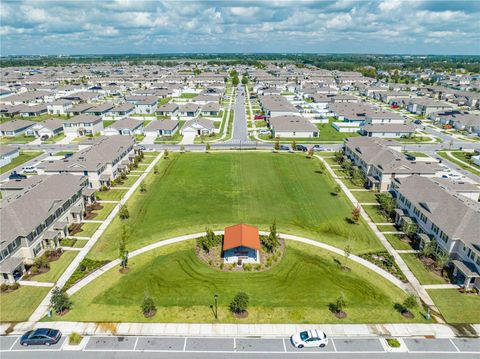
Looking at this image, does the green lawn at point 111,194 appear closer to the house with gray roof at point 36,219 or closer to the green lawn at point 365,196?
the house with gray roof at point 36,219

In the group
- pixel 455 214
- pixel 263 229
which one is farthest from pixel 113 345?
pixel 455 214

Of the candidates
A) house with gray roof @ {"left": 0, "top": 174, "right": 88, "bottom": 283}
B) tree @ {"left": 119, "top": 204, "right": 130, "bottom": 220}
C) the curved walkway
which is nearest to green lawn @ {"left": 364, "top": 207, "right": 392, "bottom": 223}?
the curved walkway

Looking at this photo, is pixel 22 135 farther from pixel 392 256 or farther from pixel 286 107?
pixel 392 256

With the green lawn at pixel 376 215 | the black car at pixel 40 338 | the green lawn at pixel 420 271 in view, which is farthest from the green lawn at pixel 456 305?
the black car at pixel 40 338

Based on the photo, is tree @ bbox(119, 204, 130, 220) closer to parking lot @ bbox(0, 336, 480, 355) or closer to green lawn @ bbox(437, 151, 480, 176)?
parking lot @ bbox(0, 336, 480, 355)

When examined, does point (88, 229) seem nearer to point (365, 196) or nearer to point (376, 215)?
point (376, 215)

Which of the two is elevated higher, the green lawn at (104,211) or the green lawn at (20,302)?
the green lawn at (104,211)
